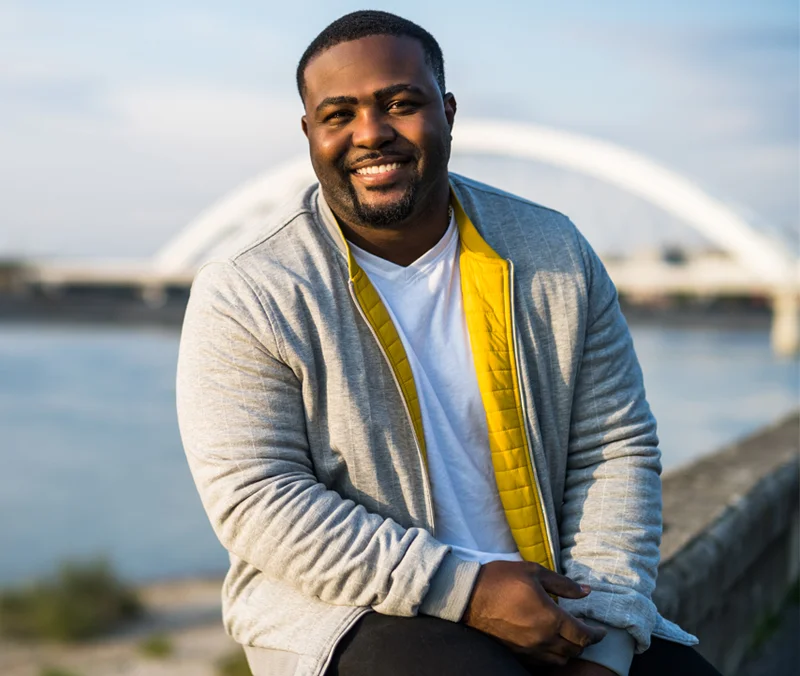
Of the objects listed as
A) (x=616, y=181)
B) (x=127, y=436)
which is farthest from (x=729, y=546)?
(x=616, y=181)

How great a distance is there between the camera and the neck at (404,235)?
4.70ft

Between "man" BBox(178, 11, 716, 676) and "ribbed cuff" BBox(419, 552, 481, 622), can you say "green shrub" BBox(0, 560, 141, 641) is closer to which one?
"man" BBox(178, 11, 716, 676)

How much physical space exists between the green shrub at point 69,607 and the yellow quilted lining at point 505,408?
186 inches

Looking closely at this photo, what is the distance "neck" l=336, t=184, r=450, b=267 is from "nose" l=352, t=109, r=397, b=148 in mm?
118

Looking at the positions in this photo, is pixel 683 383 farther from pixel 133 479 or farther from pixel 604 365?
pixel 604 365

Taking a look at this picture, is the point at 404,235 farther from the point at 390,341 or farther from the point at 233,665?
the point at 233,665

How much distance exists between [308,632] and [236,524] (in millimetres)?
166

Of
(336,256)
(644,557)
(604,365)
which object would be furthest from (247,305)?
(644,557)

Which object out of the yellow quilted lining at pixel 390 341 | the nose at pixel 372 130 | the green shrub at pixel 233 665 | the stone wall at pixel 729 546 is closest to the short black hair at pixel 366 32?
the nose at pixel 372 130

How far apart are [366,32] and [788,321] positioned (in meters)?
31.3

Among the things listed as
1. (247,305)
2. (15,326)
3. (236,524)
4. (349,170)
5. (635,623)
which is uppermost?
(349,170)

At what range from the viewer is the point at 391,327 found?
1.34 m

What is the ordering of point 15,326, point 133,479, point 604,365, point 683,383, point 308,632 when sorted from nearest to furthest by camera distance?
point 308,632
point 604,365
point 133,479
point 683,383
point 15,326

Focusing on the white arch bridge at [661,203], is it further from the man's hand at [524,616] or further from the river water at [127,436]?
the man's hand at [524,616]
